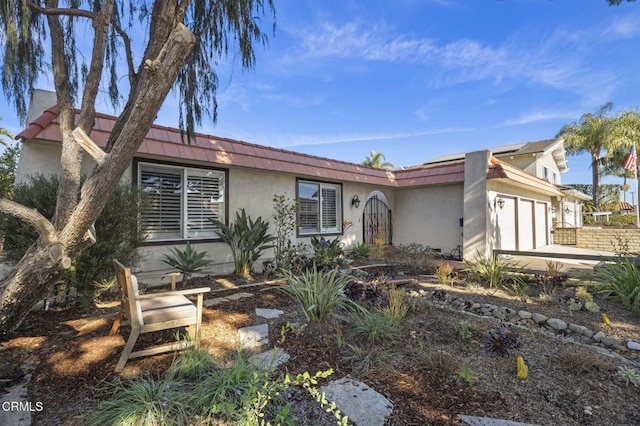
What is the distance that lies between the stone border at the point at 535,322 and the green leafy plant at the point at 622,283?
1264 mm

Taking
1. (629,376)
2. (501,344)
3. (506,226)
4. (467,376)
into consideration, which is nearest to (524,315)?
(629,376)

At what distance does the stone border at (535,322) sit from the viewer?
3.37 m

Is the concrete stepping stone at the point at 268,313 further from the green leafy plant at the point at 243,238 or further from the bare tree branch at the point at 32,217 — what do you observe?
the green leafy plant at the point at 243,238

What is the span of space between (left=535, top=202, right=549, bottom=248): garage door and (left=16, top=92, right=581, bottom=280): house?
1.8 inches

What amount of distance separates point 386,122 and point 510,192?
23.5 ft

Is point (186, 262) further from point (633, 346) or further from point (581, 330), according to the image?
point (633, 346)

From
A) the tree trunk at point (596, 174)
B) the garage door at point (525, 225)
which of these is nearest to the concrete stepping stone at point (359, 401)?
the garage door at point (525, 225)

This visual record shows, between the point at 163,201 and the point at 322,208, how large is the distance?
450cm

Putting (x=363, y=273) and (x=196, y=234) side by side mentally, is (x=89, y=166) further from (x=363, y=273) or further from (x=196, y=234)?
(x=363, y=273)

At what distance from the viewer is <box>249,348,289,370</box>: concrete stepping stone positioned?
2561 millimetres

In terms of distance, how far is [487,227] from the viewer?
869 centimetres

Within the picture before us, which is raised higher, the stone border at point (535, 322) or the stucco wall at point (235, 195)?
the stucco wall at point (235, 195)

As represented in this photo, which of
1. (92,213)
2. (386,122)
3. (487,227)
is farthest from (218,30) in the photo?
(386,122)

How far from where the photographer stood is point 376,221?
11.0 m
